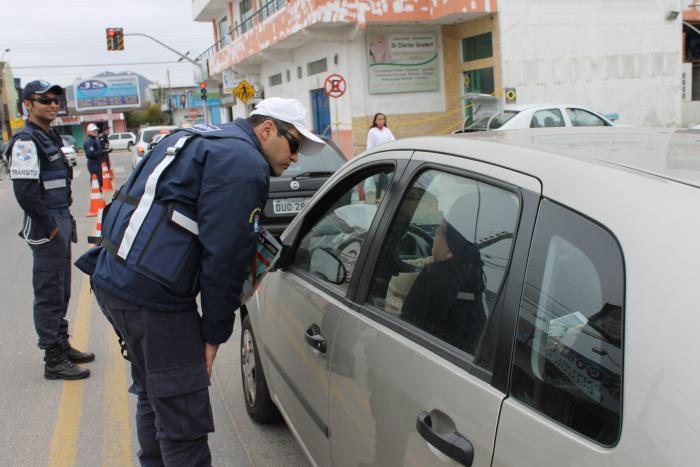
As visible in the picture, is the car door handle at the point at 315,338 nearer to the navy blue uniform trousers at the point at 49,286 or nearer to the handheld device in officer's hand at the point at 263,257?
the handheld device in officer's hand at the point at 263,257

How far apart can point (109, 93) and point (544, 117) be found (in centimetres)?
6621

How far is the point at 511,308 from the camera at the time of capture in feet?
5.38

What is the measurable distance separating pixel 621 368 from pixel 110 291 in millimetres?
1792

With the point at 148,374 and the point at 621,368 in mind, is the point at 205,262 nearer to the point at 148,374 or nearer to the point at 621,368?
the point at 148,374

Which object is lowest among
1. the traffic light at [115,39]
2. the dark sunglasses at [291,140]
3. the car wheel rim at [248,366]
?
the car wheel rim at [248,366]

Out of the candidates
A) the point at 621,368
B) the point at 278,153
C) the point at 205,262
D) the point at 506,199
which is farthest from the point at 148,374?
the point at 621,368

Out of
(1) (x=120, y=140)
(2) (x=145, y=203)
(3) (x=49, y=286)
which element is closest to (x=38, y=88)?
(3) (x=49, y=286)

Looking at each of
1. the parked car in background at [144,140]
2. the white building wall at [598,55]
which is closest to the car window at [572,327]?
the white building wall at [598,55]

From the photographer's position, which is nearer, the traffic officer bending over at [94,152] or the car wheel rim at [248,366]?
the car wheel rim at [248,366]

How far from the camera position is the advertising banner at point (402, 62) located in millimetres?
19688

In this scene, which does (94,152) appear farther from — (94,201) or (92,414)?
(92,414)

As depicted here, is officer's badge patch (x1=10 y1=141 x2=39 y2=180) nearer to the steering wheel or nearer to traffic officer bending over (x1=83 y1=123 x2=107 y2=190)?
the steering wheel

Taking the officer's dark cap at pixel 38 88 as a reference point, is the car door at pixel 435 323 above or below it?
below

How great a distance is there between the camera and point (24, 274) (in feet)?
26.7
